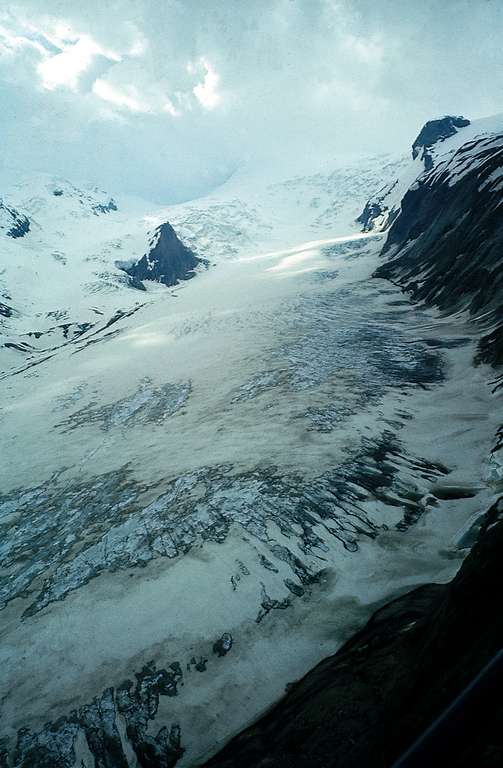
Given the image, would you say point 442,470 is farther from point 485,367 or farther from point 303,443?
point 485,367

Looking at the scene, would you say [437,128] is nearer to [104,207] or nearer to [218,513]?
[218,513]

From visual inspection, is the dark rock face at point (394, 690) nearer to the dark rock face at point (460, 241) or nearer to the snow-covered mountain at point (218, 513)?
the snow-covered mountain at point (218, 513)

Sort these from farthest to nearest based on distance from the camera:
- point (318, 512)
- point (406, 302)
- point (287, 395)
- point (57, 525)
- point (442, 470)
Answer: point (406, 302)
point (287, 395)
point (57, 525)
point (442, 470)
point (318, 512)

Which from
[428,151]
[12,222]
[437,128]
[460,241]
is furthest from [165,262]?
[460,241]

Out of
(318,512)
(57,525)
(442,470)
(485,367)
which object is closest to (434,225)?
(485,367)

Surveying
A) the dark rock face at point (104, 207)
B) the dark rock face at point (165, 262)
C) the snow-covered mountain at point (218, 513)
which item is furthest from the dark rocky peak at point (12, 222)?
the snow-covered mountain at point (218, 513)

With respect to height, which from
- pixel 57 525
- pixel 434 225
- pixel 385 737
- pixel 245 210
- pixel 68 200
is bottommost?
pixel 57 525

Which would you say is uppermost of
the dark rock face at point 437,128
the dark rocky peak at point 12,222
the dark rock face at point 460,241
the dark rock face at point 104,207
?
the dark rock face at point 104,207

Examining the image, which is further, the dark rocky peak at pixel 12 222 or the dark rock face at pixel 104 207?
the dark rock face at pixel 104 207
